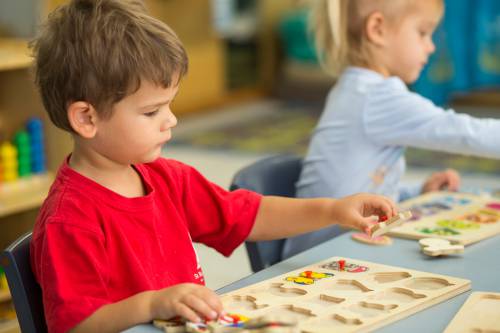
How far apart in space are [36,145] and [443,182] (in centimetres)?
120

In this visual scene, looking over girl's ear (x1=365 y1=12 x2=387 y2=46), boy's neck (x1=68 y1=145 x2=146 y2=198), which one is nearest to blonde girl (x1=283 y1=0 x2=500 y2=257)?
girl's ear (x1=365 y1=12 x2=387 y2=46)

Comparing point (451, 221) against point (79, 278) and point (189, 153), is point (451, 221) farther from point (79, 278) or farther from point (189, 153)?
point (189, 153)

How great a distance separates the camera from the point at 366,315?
970 mm

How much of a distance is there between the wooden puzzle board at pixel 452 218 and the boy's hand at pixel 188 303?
49 cm

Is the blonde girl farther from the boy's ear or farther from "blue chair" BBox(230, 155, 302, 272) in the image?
the boy's ear

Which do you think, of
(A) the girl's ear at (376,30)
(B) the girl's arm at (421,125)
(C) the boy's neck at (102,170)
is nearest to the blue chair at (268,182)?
(B) the girl's arm at (421,125)

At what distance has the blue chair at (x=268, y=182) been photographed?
5.09 ft

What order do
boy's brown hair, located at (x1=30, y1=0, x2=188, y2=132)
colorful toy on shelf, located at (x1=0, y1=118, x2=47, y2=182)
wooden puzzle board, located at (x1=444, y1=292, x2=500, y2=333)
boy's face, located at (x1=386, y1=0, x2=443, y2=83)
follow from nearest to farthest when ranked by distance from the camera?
wooden puzzle board, located at (x1=444, y1=292, x2=500, y2=333), boy's brown hair, located at (x1=30, y1=0, x2=188, y2=132), boy's face, located at (x1=386, y1=0, x2=443, y2=83), colorful toy on shelf, located at (x1=0, y1=118, x2=47, y2=182)

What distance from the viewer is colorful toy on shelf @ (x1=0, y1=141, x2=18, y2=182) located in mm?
2260

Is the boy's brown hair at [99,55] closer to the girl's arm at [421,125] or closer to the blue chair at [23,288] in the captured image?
the blue chair at [23,288]

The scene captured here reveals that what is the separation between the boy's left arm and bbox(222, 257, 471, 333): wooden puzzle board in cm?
9

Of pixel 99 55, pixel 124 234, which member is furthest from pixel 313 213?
pixel 99 55

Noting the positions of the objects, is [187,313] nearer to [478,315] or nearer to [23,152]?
[478,315]

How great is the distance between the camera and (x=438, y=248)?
1.20 metres
